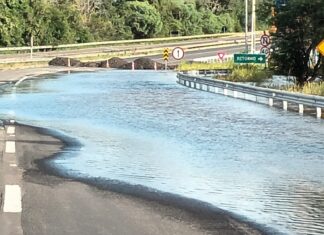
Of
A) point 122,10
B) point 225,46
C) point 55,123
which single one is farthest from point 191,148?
point 122,10

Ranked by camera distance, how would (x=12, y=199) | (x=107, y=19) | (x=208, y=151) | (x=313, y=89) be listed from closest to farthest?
(x=12, y=199), (x=208, y=151), (x=313, y=89), (x=107, y=19)

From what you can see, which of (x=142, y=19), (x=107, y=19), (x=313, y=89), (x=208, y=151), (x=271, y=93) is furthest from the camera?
(x=142, y=19)

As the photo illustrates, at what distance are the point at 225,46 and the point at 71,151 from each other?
8548 cm

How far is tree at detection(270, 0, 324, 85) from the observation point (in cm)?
3105

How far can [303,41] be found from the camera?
105 feet

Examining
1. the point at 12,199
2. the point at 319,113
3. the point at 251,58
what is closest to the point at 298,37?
the point at 251,58

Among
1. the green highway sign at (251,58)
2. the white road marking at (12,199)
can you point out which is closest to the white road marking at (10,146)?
the white road marking at (12,199)

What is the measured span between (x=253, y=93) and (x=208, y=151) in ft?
44.7

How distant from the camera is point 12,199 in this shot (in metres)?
8.85

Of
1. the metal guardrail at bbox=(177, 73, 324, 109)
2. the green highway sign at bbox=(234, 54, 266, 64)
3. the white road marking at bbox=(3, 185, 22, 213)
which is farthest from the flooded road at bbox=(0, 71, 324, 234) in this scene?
the green highway sign at bbox=(234, 54, 266, 64)

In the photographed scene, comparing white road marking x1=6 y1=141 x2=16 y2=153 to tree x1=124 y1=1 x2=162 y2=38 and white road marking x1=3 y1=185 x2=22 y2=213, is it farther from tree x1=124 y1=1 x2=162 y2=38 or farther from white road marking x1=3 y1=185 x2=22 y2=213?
tree x1=124 y1=1 x2=162 y2=38

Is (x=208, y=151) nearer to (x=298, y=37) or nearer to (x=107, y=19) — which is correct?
(x=298, y=37)

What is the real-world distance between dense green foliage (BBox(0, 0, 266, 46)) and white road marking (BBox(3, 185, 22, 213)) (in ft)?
235

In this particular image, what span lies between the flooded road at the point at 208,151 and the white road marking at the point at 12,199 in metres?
1.57
